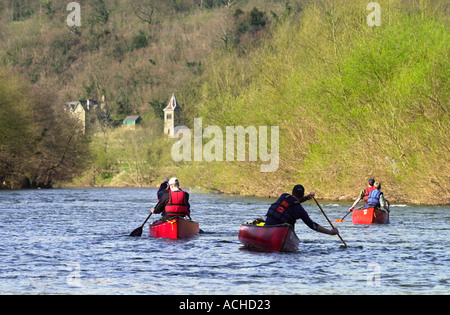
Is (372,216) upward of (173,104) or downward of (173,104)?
downward

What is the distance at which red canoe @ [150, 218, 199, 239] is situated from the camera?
2177 centimetres

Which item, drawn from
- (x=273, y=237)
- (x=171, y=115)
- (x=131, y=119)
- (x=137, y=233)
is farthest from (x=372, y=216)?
(x=131, y=119)

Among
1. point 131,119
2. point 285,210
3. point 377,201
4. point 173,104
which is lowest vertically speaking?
point 377,201

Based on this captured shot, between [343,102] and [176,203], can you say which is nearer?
[176,203]

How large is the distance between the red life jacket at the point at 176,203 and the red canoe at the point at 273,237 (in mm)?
2814

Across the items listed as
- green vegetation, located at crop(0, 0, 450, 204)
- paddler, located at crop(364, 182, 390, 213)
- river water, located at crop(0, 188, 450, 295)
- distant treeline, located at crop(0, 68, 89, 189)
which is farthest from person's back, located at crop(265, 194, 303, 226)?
distant treeline, located at crop(0, 68, 89, 189)

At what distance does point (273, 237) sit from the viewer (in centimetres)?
1828

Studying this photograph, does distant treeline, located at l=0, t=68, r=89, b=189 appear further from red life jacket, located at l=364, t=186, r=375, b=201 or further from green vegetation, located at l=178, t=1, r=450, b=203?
red life jacket, located at l=364, t=186, r=375, b=201

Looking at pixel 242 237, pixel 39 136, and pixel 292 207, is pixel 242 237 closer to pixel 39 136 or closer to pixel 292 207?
pixel 292 207

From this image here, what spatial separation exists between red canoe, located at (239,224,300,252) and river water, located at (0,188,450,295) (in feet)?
0.69

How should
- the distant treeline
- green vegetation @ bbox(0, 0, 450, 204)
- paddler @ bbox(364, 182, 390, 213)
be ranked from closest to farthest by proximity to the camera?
1. paddler @ bbox(364, 182, 390, 213)
2. green vegetation @ bbox(0, 0, 450, 204)
3. the distant treeline

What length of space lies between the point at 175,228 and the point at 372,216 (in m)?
8.90

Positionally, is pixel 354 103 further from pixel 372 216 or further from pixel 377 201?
pixel 372 216

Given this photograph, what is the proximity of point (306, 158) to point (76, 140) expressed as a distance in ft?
114
